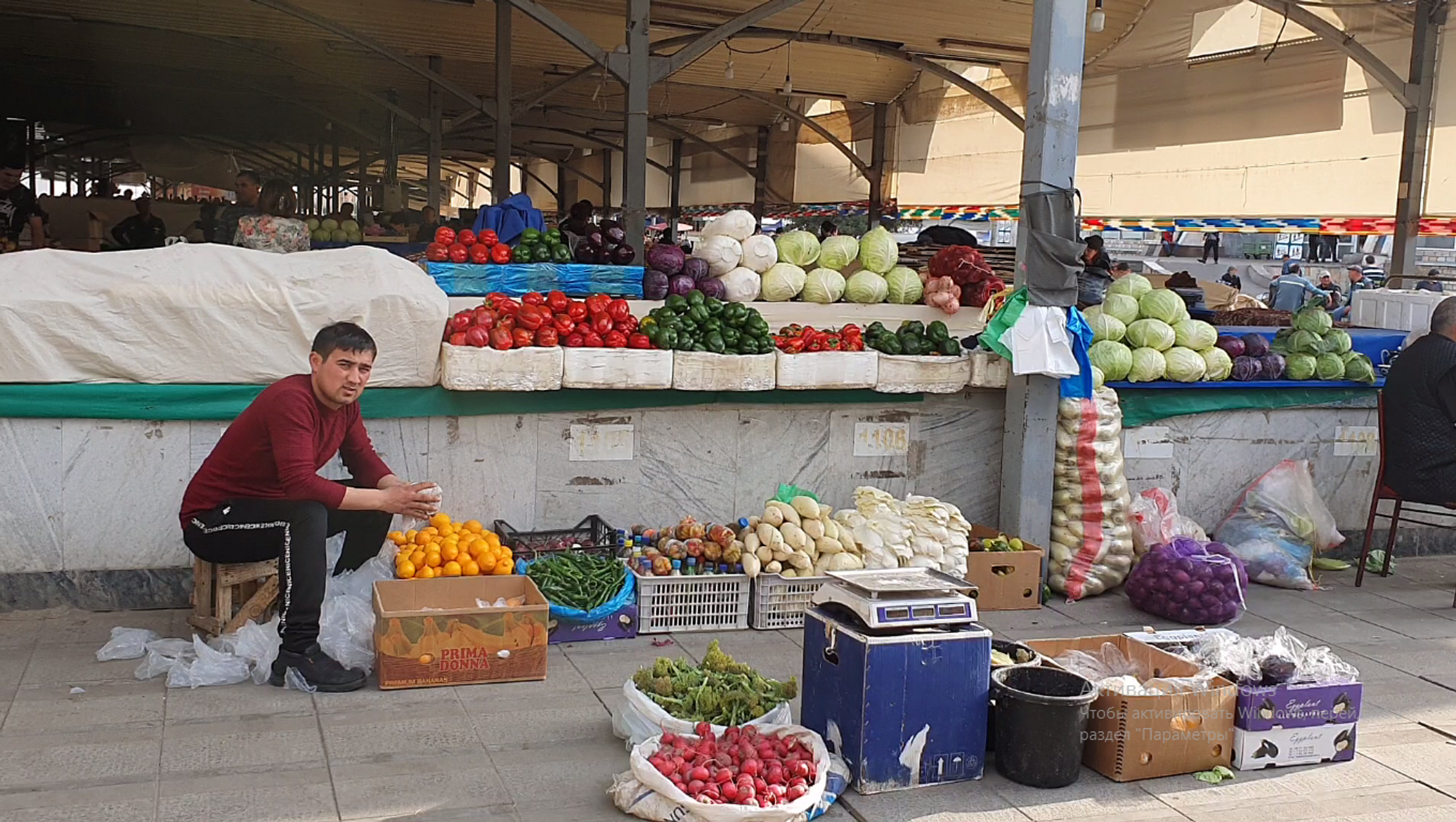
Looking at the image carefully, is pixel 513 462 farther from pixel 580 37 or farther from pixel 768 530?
pixel 580 37

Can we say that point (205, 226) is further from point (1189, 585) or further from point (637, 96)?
point (1189, 585)

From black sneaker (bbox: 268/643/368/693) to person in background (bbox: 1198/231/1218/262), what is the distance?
85.9 feet

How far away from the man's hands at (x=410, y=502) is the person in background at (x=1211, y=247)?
25909mm

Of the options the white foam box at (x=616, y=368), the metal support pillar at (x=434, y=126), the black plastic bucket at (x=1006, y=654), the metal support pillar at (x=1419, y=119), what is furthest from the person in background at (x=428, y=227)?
the black plastic bucket at (x=1006, y=654)

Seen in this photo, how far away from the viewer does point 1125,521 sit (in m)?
6.80

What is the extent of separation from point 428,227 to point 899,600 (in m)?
12.9

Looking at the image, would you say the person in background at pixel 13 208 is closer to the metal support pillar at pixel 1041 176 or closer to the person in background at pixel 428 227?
the person in background at pixel 428 227

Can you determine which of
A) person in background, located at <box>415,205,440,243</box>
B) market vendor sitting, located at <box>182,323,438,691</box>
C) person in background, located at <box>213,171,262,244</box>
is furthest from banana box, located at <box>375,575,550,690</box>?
person in background, located at <box>415,205,440,243</box>

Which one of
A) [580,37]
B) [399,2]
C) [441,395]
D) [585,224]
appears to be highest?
[399,2]

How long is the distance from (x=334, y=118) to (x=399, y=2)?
28.9 feet

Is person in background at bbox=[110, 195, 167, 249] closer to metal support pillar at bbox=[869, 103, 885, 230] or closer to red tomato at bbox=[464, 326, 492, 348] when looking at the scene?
red tomato at bbox=[464, 326, 492, 348]

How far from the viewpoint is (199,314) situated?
547 cm

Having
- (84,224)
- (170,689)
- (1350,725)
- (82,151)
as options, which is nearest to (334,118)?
(84,224)

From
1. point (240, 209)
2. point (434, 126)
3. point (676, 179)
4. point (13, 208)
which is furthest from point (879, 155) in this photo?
point (13, 208)
